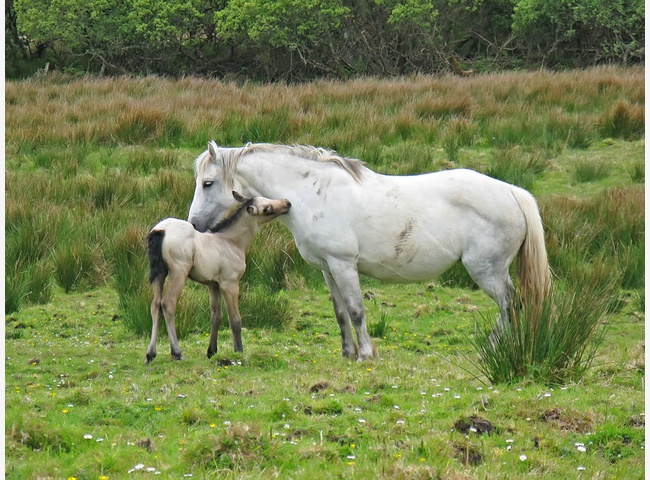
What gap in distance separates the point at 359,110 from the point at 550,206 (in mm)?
4904

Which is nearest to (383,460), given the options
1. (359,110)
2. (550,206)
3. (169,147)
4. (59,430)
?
(59,430)

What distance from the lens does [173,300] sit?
6926 mm

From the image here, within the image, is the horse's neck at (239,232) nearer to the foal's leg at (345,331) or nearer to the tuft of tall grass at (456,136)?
the foal's leg at (345,331)

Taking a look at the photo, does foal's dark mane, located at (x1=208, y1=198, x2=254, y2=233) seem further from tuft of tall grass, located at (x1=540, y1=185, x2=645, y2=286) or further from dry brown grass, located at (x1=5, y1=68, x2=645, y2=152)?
dry brown grass, located at (x1=5, y1=68, x2=645, y2=152)

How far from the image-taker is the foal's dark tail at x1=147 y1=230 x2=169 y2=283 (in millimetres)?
6820

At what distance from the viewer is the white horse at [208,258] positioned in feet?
22.4

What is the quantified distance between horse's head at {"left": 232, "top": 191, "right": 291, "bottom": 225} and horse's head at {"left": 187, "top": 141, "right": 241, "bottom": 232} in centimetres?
12

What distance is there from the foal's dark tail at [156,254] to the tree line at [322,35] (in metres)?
16.8

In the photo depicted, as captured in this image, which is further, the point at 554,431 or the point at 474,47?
the point at 474,47

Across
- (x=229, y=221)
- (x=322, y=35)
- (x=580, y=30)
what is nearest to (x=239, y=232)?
(x=229, y=221)

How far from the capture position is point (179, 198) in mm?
11609

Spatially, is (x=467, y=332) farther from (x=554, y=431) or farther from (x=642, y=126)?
(x=642, y=126)

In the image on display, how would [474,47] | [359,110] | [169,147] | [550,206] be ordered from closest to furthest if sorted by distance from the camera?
[550,206] → [169,147] → [359,110] → [474,47]

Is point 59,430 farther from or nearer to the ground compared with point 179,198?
farther from the ground
